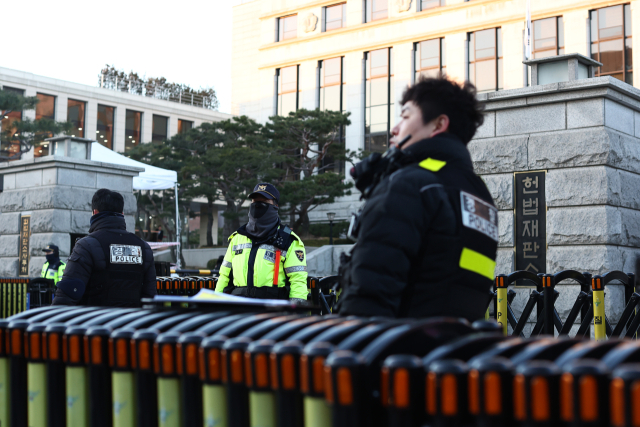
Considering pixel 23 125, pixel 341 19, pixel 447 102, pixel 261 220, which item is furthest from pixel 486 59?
pixel 447 102

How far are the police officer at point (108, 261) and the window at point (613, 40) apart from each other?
1399 inches

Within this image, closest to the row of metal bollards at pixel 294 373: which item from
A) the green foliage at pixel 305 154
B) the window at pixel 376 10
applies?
the green foliage at pixel 305 154

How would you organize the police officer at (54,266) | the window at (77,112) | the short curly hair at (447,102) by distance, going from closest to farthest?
the short curly hair at (447,102) < the police officer at (54,266) < the window at (77,112)

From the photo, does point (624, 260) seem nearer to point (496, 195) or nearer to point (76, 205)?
point (496, 195)

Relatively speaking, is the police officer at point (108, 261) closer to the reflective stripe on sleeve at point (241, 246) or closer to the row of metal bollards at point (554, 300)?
the reflective stripe on sleeve at point (241, 246)

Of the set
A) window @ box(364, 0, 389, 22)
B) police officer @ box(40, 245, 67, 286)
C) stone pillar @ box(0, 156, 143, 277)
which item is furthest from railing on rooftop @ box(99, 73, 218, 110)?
police officer @ box(40, 245, 67, 286)

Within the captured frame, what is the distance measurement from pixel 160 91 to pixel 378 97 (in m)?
24.6

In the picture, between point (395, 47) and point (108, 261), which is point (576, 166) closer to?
point (108, 261)

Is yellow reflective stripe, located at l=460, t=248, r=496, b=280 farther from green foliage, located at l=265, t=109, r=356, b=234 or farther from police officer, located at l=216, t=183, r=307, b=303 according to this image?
green foliage, located at l=265, t=109, r=356, b=234

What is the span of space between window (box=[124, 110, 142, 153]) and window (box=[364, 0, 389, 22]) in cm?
2314

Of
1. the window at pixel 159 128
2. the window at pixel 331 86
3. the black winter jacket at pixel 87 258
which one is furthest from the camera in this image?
the window at pixel 159 128

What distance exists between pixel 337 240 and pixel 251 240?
106 feet

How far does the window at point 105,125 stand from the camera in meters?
56.7

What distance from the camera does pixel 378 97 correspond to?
45281mm
